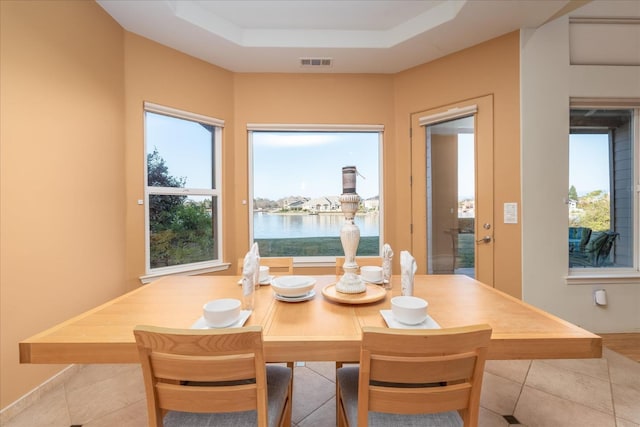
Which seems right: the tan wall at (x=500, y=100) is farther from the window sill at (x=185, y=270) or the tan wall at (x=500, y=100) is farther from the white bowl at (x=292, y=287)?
the window sill at (x=185, y=270)

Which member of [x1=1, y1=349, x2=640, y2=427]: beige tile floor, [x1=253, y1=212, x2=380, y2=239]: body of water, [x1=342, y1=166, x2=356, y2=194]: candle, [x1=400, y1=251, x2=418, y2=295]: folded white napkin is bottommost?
[x1=1, y1=349, x2=640, y2=427]: beige tile floor

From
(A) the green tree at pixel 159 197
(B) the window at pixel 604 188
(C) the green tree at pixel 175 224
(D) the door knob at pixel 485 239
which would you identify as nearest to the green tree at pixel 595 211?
(B) the window at pixel 604 188

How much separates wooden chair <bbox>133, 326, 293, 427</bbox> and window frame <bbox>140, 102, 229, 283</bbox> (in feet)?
6.65

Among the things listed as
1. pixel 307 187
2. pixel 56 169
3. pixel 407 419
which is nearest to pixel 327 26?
pixel 307 187

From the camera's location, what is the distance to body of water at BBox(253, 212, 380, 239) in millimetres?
3336

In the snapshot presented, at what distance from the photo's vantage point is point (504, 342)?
0.95 meters

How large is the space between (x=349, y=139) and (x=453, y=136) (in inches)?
45.0

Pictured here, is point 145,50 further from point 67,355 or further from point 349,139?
point 67,355

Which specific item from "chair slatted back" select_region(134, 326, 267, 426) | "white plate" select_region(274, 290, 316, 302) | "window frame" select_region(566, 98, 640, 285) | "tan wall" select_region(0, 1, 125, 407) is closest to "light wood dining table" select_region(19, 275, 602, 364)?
"white plate" select_region(274, 290, 316, 302)

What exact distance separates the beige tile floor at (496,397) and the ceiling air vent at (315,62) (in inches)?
115

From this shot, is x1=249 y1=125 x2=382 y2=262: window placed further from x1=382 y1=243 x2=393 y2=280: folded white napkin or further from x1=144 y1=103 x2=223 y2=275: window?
x1=382 y1=243 x2=393 y2=280: folded white napkin

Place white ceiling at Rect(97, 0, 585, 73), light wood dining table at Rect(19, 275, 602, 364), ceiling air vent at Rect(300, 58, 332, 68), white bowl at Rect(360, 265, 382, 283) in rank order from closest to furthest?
light wood dining table at Rect(19, 275, 602, 364)
white bowl at Rect(360, 265, 382, 283)
white ceiling at Rect(97, 0, 585, 73)
ceiling air vent at Rect(300, 58, 332, 68)

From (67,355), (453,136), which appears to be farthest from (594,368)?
(67,355)

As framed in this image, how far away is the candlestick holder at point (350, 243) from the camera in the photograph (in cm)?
137
